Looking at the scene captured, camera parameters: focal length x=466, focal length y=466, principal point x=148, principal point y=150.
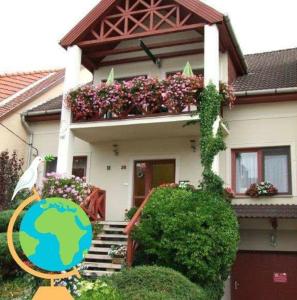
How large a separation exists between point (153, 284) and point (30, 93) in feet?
38.6

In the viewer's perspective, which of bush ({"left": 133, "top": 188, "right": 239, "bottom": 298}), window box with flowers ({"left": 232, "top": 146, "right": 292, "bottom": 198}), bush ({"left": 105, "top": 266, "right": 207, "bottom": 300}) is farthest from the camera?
window box with flowers ({"left": 232, "top": 146, "right": 292, "bottom": 198})

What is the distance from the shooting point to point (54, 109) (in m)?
16.7

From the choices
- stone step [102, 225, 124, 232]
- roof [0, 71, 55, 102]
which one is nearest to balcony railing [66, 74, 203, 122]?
stone step [102, 225, 124, 232]

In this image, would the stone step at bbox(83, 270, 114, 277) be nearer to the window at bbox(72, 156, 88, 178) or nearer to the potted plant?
the potted plant

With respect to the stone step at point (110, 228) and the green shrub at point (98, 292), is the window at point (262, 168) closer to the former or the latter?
the stone step at point (110, 228)

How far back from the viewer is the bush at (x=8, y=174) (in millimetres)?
15586

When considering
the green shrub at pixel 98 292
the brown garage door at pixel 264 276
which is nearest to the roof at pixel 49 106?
the brown garage door at pixel 264 276

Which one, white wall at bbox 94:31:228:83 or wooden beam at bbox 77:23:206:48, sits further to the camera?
white wall at bbox 94:31:228:83

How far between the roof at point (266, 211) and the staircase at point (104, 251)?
10.7 feet

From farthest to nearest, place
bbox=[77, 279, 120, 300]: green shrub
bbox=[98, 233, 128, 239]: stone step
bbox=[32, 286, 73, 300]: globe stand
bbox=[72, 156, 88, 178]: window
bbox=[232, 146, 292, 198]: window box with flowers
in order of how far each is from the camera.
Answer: bbox=[72, 156, 88, 178]: window
bbox=[232, 146, 292, 198]: window box with flowers
bbox=[98, 233, 128, 239]: stone step
bbox=[77, 279, 120, 300]: green shrub
bbox=[32, 286, 73, 300]: globe stand

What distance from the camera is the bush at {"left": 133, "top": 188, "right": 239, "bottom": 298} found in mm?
10484

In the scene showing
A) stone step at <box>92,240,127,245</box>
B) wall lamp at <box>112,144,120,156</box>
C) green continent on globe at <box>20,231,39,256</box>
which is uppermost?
wall lamp at <box>112,144,120,156</box>

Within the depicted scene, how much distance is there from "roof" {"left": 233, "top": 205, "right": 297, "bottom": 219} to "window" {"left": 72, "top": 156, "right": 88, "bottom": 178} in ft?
19.0

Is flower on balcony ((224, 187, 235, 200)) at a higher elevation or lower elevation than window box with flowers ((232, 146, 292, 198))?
lower
